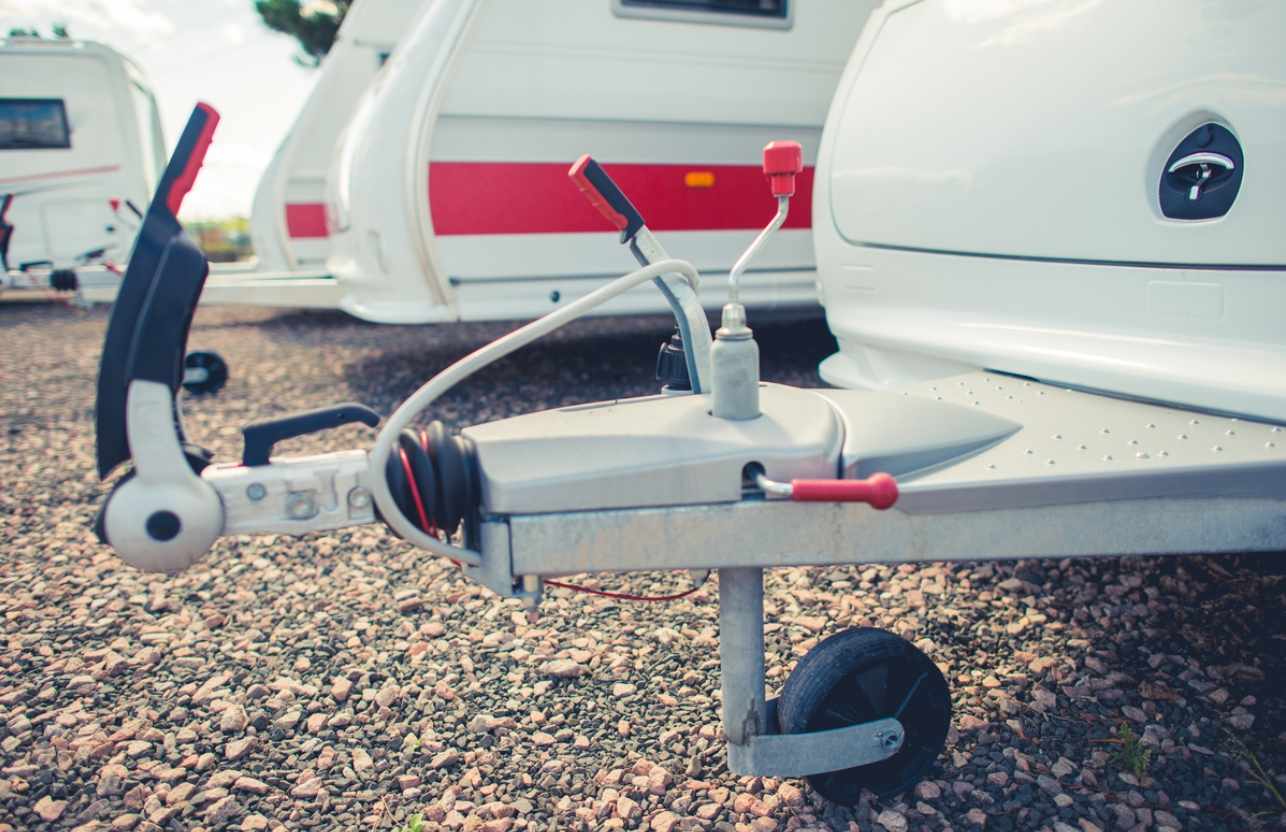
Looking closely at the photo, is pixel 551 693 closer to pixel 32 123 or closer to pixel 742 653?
pixel 742 653

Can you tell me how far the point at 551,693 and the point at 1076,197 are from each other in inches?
56.7

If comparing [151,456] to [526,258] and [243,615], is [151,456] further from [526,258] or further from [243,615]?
[526,258]

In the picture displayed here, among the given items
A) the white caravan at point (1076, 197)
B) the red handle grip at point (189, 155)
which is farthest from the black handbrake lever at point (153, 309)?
the white caravan at point (1076, 197)

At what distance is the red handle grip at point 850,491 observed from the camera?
4.07 feet

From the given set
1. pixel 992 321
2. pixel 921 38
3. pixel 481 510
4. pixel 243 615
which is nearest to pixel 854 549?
pixel 481 510

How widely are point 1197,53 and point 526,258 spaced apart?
117 inches

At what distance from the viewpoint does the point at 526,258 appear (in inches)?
163

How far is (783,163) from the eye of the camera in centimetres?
161

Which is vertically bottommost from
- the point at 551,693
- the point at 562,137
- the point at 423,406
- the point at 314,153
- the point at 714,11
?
the point at 551,693

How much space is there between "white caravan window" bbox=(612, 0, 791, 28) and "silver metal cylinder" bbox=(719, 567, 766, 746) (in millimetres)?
3310

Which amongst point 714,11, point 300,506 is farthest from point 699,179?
point 300,506

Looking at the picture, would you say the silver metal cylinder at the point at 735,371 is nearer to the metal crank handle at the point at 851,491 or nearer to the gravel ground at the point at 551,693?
the metal crank handle at the point at 851,491

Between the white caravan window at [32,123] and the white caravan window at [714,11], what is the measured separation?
867 centimetres

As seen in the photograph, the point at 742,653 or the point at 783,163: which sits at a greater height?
the point at 783,163
